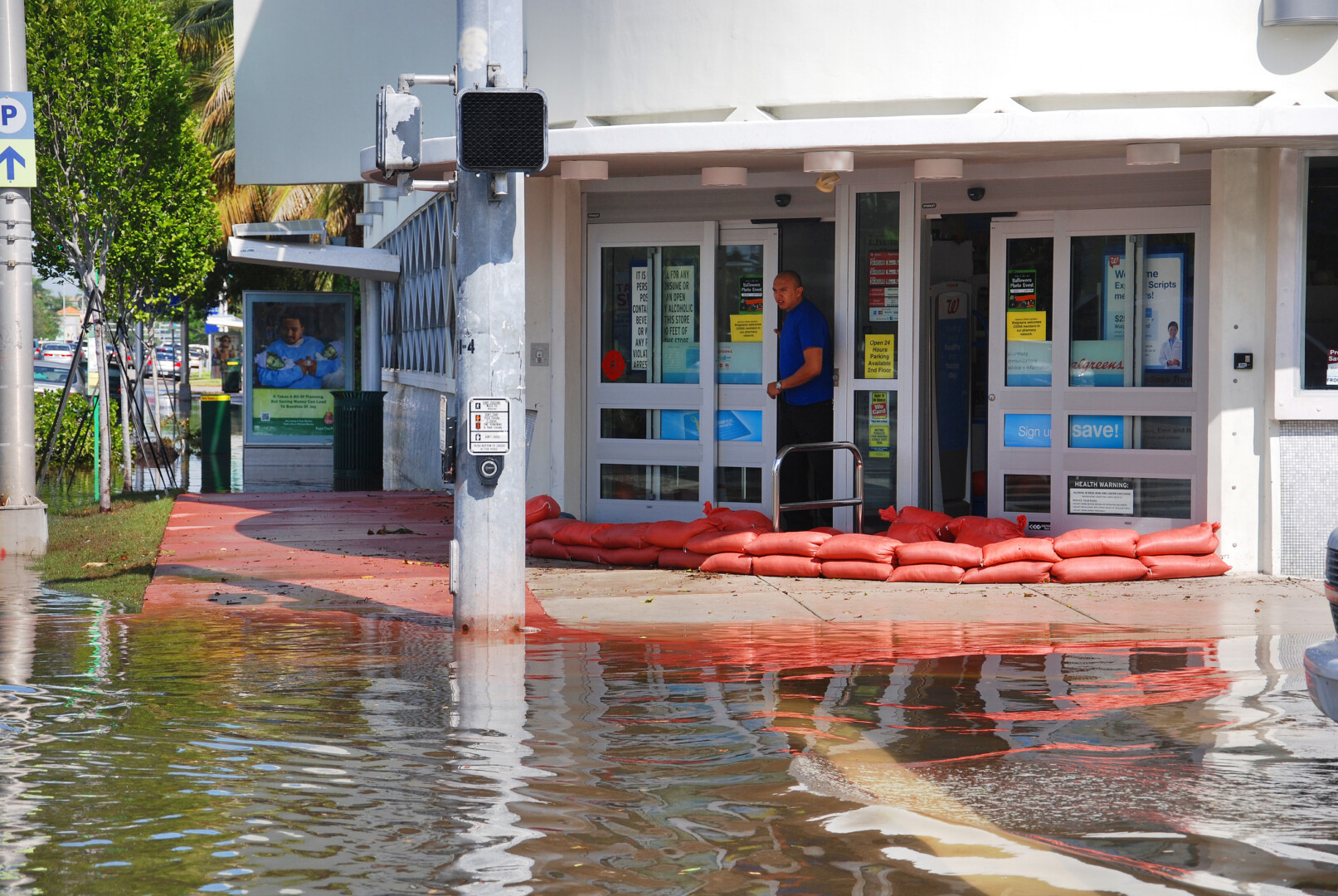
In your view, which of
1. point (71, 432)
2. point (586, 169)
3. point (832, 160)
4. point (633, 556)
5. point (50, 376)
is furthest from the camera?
point (50, 376)

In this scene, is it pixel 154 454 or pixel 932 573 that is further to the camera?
pixel 154 454

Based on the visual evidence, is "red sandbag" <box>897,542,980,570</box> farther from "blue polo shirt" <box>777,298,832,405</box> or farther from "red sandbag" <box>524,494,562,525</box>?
"red sandbag" <box>524,494,562,525</box>

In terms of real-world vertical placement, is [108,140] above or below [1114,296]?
above

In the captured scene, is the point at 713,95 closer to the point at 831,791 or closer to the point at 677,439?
the point at 677,439

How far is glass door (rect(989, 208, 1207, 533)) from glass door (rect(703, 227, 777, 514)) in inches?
71.2

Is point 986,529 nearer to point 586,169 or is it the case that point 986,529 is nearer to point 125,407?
point 586,169

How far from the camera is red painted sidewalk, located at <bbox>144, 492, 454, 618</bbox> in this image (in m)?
9.59

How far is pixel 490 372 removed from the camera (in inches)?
323

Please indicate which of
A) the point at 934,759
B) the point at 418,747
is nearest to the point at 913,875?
the point at 934,759

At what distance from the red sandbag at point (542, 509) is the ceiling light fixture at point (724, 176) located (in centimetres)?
284

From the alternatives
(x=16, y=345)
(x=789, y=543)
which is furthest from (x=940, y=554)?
→ (x=16, y=345)

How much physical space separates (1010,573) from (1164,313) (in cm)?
244

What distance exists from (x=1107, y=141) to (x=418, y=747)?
6252 mm

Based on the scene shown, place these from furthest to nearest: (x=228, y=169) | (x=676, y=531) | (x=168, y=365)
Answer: (x=168, y=365) < (x=228, y=169) < (x=676, y=531)
